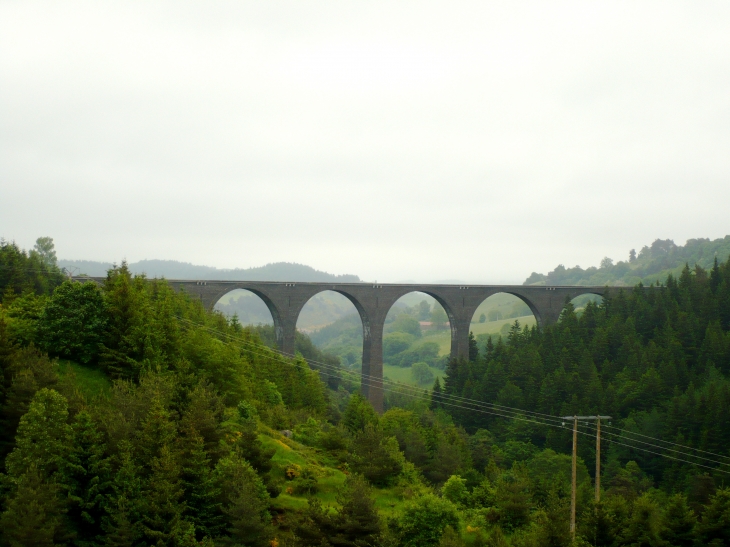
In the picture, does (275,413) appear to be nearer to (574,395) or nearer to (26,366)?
(26,366)

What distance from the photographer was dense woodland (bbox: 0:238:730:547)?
1809 centimetres

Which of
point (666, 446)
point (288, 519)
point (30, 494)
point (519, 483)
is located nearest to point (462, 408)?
point (666, 446)

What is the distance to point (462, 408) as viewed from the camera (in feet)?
175

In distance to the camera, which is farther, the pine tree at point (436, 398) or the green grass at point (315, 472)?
the pine tree at point (436, 398)

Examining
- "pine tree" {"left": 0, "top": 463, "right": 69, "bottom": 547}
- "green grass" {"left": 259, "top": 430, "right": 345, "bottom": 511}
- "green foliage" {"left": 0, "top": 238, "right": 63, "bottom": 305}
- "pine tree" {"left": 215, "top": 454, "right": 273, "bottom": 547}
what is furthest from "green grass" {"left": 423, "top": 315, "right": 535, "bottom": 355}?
"pine tree" {"left": 0, "top": 463, "right": 69, "bottom": 547}

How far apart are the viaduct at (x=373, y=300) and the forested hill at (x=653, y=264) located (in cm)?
8251

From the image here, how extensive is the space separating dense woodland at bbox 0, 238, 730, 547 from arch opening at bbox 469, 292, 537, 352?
75059 millimetres

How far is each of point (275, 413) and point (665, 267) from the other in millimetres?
145869

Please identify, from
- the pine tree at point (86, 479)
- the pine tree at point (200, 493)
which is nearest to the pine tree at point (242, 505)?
the pine tree at point (200, 493)

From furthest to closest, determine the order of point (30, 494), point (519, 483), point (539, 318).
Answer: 1. point (539, 318)
2. point (519, 483)
3. point (30, 494)

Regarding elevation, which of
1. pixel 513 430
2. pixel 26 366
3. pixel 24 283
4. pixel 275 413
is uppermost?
pixel 24 283

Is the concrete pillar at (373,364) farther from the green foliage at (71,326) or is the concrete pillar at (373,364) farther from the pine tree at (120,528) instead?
the pine tree at (120,528)

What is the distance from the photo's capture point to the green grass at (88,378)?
987 inches

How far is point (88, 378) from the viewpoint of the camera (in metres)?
26.3
